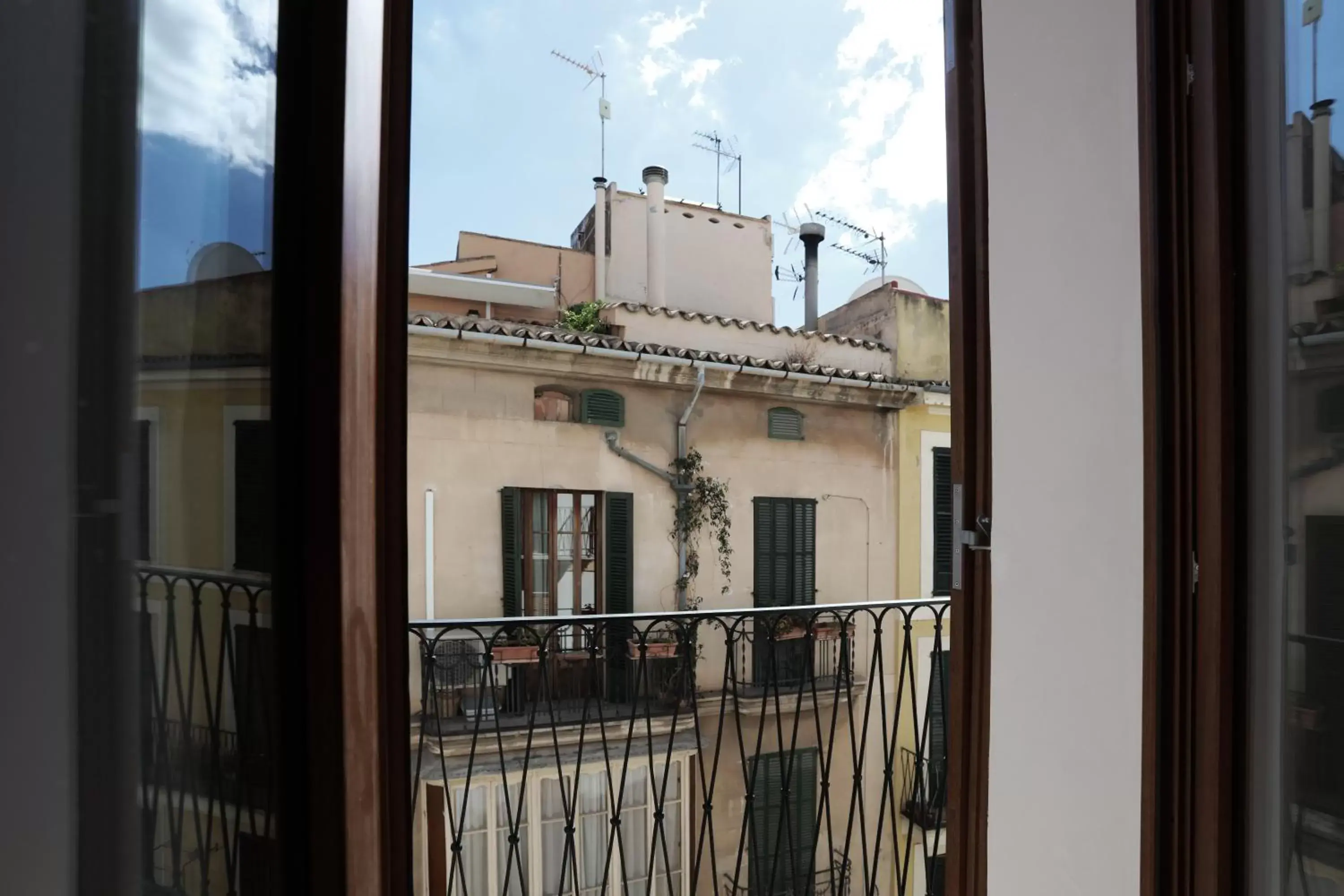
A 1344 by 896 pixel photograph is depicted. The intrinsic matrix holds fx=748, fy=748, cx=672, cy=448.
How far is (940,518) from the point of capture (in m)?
8.29

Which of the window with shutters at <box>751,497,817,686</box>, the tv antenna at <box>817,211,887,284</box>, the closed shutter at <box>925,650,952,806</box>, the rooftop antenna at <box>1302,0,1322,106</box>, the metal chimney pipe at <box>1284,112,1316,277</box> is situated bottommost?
the closed shutter at <box>925,650,952,806</box>

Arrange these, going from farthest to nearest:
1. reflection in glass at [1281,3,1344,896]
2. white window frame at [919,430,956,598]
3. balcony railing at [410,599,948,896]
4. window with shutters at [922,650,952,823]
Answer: white window frame at [919,430,956,598], balcony railing at [410,599,948,896], window with shutters at [922,650,952,823], reflection in glass at [1281,3,1344,896]

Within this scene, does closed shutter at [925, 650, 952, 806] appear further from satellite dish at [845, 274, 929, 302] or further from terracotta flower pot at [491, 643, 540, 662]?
satellite dish at [845, 274, 929, 302]

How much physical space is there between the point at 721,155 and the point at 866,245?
2135mm

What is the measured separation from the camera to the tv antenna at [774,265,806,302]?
366 inches

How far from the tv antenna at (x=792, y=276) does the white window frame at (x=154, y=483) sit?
30.3 ft

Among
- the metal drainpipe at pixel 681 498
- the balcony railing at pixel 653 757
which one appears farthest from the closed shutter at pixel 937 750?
the metal drainpipe at pixel 681 498

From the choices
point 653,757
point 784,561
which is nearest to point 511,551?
point 653,757

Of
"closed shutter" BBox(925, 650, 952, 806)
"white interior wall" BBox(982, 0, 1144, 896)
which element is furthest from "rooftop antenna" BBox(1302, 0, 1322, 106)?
"closed shutter" BBox(925, 650, 952, 806)

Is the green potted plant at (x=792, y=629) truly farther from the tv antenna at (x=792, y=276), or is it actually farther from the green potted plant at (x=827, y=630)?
the tv antenna at (x=792, y=276)

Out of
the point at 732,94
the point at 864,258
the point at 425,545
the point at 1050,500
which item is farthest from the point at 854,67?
the point at 1050,500

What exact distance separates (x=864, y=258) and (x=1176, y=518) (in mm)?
8941

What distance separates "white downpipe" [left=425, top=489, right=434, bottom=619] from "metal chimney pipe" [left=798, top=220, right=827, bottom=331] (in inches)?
196

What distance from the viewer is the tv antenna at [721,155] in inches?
363
